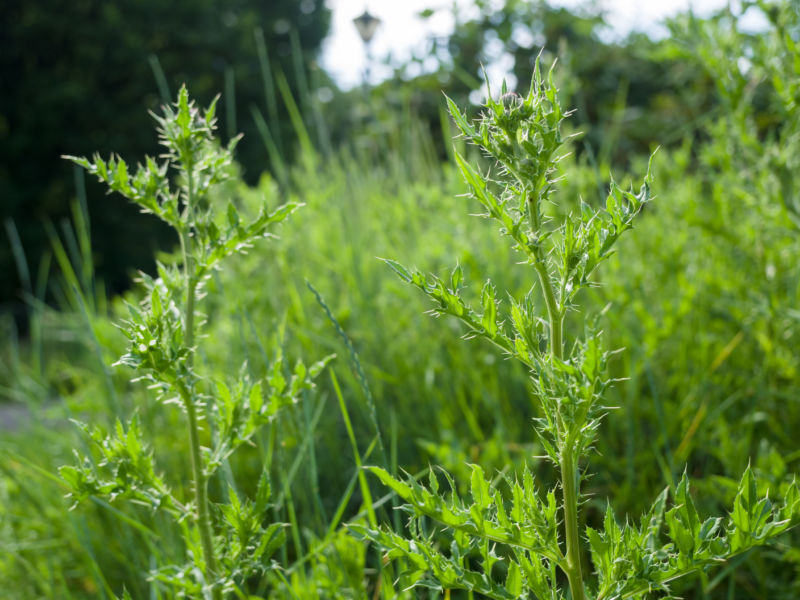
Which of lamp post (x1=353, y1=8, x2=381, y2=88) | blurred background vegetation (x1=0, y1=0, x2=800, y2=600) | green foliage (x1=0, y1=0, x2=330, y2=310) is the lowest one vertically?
blurred background vegetation (x1=0, y1=0, x2=800, y2=600)

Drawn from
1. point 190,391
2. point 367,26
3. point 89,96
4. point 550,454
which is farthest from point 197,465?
point 89,96

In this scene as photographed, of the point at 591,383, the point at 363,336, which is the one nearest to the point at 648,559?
the point at 591,383

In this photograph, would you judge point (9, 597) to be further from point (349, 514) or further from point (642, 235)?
point (642, 235)

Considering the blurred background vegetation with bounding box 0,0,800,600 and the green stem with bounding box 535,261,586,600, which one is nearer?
the green stem with bounding box 535,261,586,600

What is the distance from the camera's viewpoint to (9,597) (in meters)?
2.00

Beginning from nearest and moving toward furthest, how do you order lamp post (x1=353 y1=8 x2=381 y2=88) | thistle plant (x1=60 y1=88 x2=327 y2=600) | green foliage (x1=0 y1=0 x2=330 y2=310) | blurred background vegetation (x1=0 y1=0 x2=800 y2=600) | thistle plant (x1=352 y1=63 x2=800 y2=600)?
thistle plant (x1=352 y1=63 x2=800 y2=600)
thistle plant (x1=60 y1=88 x2=327 y2=600)
blurred background vegetation (x1=0 y1=0 x2=800 y2=600)
lamp post (x1=353 y1=8 x2=381 y2=88)
green foliage (x1=0 y1=0 x2=330 y2=310)

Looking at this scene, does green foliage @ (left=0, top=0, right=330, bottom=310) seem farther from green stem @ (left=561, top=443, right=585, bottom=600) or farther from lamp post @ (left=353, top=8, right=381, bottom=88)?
green stem @ (left=561, top=443, right=585, bottom=600)

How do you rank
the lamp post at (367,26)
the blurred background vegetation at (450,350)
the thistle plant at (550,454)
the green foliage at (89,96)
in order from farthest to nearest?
the green foliage at (89,96), the lamp post at (367,26), the blurred background vegetation at (450,350), the thistle plant at (550,454)

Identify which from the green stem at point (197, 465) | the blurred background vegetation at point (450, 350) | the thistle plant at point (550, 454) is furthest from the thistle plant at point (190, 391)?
the thistle plant at point (550, 454)

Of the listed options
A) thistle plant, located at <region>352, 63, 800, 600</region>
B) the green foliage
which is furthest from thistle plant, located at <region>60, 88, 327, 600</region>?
the green foliage

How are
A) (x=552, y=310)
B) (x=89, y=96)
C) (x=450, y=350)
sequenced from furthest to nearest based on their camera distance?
(x=89, y=96), (x=450, y=350), (x=552, y=310)

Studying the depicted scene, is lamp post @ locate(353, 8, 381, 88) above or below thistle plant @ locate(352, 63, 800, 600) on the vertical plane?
above

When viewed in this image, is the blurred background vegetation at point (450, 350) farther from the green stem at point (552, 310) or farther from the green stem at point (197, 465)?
the green stem at point (552, 310)

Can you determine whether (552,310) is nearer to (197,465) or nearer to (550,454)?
(550,454)
